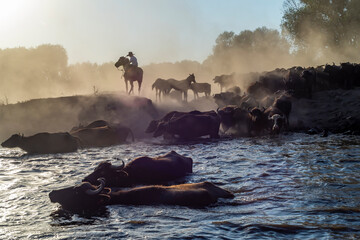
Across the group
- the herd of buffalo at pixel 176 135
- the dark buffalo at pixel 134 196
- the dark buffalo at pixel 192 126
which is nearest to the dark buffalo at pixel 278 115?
the herd of buffalo at pixel 176 135

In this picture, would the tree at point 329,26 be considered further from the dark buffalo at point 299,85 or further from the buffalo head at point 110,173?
the buffalo head at point 110,173

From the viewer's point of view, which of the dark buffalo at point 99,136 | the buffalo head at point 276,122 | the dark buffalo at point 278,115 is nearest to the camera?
the buffalo head at point 276,122

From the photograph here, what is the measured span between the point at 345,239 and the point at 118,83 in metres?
62.8

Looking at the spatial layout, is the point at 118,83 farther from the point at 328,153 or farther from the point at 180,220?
the point at 180,220

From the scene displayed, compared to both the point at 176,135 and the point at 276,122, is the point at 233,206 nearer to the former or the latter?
the point at 276,122

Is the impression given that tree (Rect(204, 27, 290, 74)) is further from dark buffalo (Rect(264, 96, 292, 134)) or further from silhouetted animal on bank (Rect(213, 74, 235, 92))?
dark buffalo (Rect(264, 96, 292, 134))

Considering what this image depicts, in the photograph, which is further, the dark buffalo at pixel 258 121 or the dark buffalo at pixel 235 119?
the dark buffalo at pixel 235 119

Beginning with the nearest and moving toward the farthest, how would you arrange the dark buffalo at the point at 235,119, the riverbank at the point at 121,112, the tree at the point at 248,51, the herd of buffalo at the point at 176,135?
the herd of buffalo at the point at 176,135, the riverbank at the point at 121,112, the dark buffalo at the point at 235,119, the tree at the point at 248,51

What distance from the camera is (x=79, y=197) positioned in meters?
7.47

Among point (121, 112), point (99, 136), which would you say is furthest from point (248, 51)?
point (99, 136)

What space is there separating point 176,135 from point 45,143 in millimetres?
6227

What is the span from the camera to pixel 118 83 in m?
66.7

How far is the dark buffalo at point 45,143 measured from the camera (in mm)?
16703

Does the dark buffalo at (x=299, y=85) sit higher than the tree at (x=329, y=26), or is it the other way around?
the tree at (x=329, y=26)
